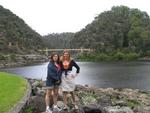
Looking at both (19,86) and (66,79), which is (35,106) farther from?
(19,86)

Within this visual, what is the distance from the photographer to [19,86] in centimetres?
2666

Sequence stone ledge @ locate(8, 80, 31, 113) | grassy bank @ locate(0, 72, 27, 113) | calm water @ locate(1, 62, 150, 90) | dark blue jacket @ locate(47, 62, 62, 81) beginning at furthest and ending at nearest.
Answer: calm water @ locate(1, 62, 150, 90)
dark blue jacket @ locate(47, 62, 62, 81)
grassy bank @ locate(0, 72, 27, 113)
stone ledge @ locate(8, 80, 31, 113)

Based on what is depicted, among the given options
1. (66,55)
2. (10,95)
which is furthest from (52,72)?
(10,95)

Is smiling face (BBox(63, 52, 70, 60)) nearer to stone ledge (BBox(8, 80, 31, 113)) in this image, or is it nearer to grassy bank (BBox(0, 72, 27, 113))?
stone ledge (BBox(8, 80, 31, 113))

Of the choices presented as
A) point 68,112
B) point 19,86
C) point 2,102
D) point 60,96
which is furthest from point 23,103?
point 19,86

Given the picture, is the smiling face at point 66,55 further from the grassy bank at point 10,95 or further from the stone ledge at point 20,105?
the grassy bank at point 10,95

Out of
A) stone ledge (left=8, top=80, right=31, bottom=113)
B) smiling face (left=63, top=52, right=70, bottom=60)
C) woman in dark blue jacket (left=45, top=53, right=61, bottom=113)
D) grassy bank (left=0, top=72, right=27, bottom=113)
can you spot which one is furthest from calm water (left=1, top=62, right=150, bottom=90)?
smiling face (left=63, top=52, right=70, bottom=60)

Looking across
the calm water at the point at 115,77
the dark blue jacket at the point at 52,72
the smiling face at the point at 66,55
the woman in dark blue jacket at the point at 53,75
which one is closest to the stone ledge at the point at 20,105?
the woman in dark blue jacket at the point at 53,75

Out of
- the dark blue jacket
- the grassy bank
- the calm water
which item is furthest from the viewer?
the calm water

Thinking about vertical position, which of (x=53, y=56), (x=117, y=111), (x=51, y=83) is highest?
(x=53, y=56)

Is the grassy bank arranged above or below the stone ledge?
above

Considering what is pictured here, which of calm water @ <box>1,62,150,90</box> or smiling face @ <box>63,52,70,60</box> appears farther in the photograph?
calm water @ <box>1,62,150,90</box>

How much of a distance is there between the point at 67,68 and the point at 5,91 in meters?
4.91

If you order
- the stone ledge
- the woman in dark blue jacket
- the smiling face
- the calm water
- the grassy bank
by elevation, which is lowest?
the calm water
